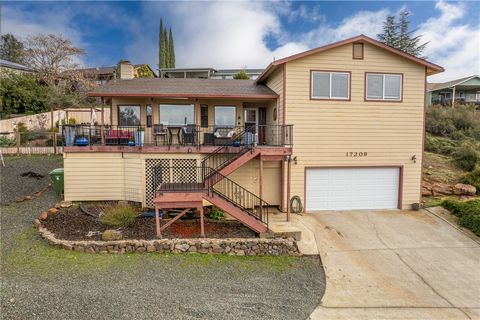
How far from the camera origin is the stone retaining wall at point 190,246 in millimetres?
7551

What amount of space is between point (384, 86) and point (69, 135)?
12.7 meters

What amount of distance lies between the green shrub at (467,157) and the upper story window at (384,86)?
6.76 meters

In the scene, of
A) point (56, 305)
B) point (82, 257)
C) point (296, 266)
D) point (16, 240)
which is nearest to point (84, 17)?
point (16, 240)

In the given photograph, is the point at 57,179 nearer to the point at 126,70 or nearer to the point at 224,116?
the point at 126,70

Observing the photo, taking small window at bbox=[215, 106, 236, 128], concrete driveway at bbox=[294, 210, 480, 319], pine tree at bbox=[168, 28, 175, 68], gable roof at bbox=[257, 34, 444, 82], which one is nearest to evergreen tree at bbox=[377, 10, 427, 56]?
gable roof at bbox=[257, 34, 444, 82]

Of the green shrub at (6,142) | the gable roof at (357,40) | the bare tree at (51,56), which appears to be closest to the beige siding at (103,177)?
the gable roof at (357,40)

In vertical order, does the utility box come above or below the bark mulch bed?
above

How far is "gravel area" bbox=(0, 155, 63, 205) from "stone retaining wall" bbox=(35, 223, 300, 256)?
4777 millimetres

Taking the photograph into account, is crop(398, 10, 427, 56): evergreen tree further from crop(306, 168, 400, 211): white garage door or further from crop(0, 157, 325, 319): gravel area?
crop(0, 157, 325, 319): gravel area

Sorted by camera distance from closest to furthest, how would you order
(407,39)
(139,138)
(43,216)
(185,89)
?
(43,216)
(139,138)
(185,89)
(407,39)

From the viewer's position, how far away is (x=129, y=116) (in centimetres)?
1249

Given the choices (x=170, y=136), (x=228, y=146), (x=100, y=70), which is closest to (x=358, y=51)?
(x=228, y=146)

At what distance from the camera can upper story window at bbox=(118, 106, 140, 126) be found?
12461 millimetres

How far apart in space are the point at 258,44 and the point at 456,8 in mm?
13382
